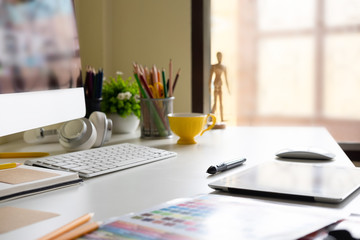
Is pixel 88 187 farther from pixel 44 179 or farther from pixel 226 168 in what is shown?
pixel 226 168

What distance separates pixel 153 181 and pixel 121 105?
712 millimetres

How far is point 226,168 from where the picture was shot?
880 mm

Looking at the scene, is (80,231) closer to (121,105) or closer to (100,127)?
(100,127)

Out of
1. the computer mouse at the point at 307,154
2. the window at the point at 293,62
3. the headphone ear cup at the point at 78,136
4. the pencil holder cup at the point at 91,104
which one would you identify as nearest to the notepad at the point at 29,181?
the headphone ear cup at the point at 78,136

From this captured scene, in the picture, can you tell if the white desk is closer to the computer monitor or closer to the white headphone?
the white headphone

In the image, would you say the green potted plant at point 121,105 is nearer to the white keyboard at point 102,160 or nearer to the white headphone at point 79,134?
the white headphone at point 79,134

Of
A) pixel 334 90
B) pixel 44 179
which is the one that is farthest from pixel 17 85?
pixel 334 90

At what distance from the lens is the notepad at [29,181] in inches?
27.0

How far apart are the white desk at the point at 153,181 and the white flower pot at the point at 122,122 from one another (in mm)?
117

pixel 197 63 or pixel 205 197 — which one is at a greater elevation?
pixel 197 63

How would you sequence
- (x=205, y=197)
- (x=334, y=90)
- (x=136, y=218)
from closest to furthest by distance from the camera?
(x=136, y=218) → (x=205, y=197) → (x=334, y=90)

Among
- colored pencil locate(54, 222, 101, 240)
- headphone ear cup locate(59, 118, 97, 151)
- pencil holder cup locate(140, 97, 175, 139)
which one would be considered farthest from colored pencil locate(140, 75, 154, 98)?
colored pencil locate(54, 222, 101, 240)

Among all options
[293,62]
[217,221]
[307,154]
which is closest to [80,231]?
[217,221]

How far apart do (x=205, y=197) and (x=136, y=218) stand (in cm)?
14
